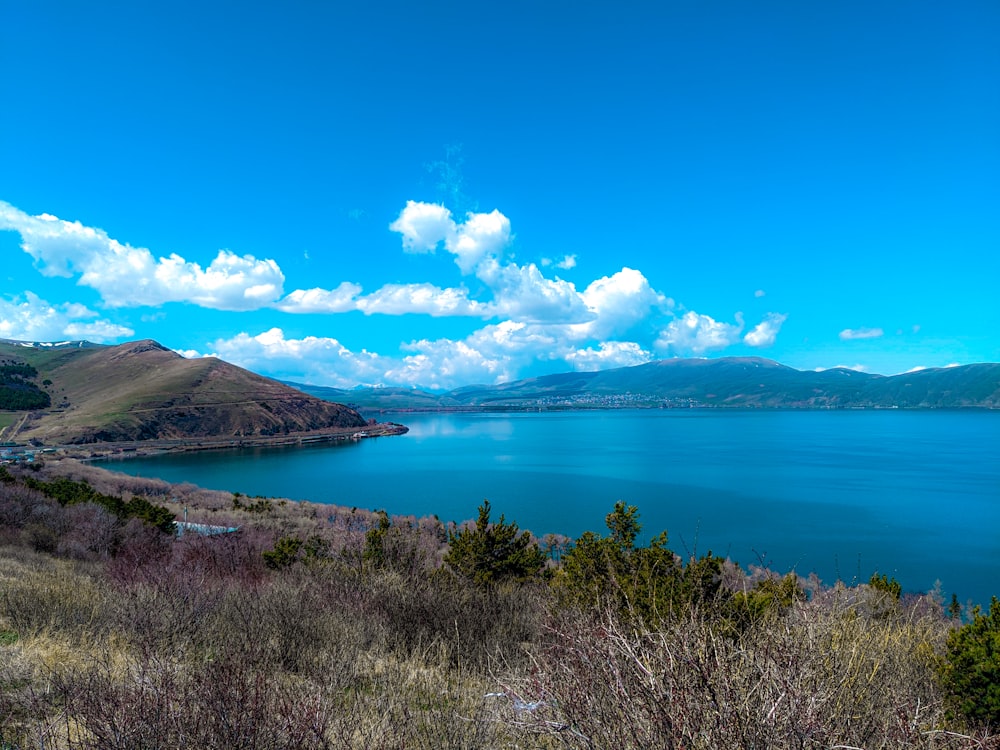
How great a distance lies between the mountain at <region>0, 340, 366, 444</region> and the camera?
111 meters

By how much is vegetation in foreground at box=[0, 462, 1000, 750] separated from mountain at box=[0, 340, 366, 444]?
383 ft

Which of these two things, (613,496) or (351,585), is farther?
(613,496)

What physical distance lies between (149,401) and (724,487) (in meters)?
127

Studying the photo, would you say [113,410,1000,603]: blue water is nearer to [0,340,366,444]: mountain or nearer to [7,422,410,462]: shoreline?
[7,422,410,462]: shoreline

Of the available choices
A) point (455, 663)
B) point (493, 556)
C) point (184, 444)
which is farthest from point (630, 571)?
point (184, 444)

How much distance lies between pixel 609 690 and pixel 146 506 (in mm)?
26521

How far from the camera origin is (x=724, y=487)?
61.4 metres

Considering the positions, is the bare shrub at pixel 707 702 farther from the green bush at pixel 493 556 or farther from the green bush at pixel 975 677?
the green bush at pixel 493 556

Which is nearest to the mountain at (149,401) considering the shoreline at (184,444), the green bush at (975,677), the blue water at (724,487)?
the shoreline at (184,444)

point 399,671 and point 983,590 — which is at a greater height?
point 399,671

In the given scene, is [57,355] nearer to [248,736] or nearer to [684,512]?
[684,512]

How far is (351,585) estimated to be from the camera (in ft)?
30.0

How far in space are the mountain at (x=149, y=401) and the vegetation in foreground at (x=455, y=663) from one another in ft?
383

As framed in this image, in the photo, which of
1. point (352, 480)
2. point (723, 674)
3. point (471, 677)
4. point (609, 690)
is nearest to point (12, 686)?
point (471, 677)
